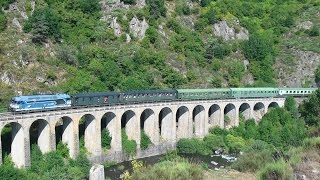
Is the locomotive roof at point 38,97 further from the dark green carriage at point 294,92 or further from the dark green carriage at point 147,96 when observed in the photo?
the dark green carriage at point 294,92

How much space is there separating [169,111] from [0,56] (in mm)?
28556

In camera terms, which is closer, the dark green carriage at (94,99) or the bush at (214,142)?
the dark green carriage at (94,99)

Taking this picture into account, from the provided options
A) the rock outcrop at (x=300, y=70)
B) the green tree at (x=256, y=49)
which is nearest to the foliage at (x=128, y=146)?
the rock outcrop at (x=300, y=70)

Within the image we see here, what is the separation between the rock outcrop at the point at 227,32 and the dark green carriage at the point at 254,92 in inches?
1156

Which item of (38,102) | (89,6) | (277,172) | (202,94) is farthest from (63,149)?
(89,6)

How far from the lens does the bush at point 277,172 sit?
57.0 ft

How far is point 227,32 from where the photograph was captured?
111 meters

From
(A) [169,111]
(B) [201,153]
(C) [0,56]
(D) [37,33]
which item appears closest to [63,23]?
(D) [37,33]

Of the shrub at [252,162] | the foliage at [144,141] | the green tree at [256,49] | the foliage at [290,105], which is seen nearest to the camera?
the shrub at [252,162]

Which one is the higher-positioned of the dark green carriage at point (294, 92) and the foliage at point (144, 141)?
the dark green carriage at point (294, 92)

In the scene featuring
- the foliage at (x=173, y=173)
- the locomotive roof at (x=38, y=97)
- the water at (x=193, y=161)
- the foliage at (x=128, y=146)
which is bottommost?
the water at (x=193, y=161)

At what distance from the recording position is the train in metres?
49.1

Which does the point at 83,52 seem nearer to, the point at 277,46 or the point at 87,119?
the point at 87,119

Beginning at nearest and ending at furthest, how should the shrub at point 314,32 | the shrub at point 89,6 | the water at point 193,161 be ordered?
the water at point 193,161 → the shrub at point 89,6 → the shrub at point 314,32
